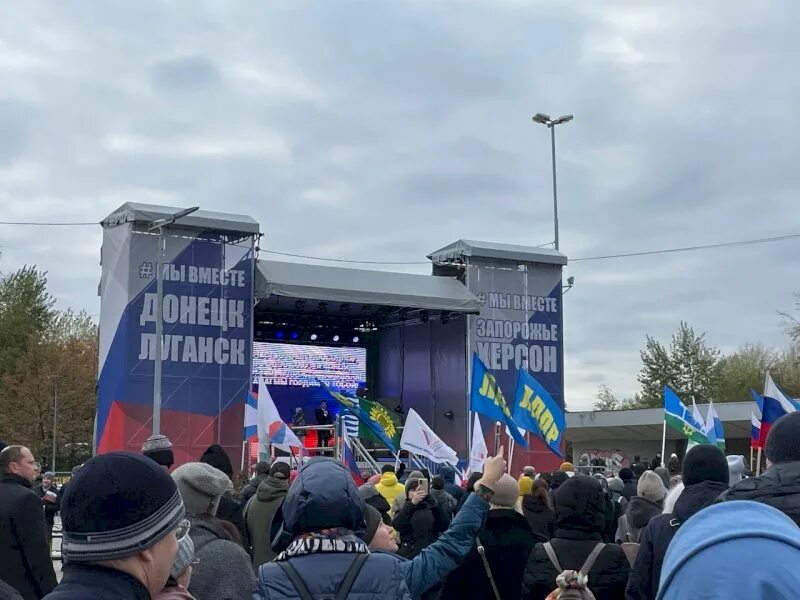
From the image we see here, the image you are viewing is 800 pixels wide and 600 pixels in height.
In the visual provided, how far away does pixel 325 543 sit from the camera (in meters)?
3.17

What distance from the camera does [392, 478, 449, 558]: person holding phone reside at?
720 centimetres

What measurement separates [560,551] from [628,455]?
3621 centimetres

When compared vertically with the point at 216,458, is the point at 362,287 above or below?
Answer: above

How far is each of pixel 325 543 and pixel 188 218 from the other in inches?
876

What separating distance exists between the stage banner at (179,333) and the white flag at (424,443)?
1072 cm

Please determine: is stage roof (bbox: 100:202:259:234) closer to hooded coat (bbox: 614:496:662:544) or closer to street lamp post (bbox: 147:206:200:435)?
street lamp post (bbox: 147:206:200:435)

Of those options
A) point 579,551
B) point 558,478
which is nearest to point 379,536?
point 579,551

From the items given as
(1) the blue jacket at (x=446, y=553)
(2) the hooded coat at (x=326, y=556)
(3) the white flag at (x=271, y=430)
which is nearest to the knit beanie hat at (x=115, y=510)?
(2) the hooded coat at (x=326, y=556)

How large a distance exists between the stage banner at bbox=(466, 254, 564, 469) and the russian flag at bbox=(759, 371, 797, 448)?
15238 millimetres

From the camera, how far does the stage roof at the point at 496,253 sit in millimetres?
28578

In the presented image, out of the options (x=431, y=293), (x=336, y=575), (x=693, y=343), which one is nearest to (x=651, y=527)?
(x=336, y=575)

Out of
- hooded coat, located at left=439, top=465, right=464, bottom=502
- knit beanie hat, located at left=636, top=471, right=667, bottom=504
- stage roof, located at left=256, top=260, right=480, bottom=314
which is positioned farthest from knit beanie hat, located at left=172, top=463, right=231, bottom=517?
stage roof, located at left=256, top=260, right=480, bottom=314

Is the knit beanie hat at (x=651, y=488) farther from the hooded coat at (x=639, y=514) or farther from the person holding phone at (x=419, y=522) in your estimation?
the person holding phone at (x=419, y=522)

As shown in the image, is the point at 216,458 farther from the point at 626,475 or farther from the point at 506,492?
the point at 626,475
